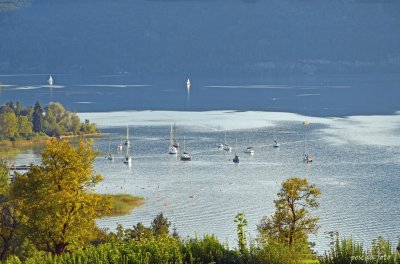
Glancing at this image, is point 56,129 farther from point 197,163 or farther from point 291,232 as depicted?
point 291,232

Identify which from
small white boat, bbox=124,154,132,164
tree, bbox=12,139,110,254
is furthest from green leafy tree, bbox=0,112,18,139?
tree, bbox=12,139,110,254

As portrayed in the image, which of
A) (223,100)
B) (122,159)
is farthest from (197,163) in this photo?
(223,100)

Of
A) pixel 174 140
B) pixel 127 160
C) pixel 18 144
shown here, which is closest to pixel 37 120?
pixel 18 144

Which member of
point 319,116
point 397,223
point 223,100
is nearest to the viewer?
point 397,223

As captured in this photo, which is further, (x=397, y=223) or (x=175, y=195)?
(x=175, y=195)

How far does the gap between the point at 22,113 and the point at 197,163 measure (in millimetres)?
36339

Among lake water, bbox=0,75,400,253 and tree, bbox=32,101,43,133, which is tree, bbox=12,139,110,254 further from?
tree, bbox=32,101,43,133

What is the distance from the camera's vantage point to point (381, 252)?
16.7 meters

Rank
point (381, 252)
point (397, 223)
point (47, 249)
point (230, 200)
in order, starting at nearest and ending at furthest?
point (381, 252) → point (47, 249) → point (397, 223) → point (230, 200)

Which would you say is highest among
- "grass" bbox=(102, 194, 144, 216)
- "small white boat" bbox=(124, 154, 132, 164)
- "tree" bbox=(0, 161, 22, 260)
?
"small white boat" bbox=(124, 154, 132, 164)

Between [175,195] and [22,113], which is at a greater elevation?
[22,113]

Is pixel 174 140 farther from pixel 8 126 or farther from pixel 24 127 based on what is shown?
pixel 8 126

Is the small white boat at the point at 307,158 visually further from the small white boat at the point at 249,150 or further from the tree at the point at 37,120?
the tree at the point at 37,120

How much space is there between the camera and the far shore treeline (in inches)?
4087
